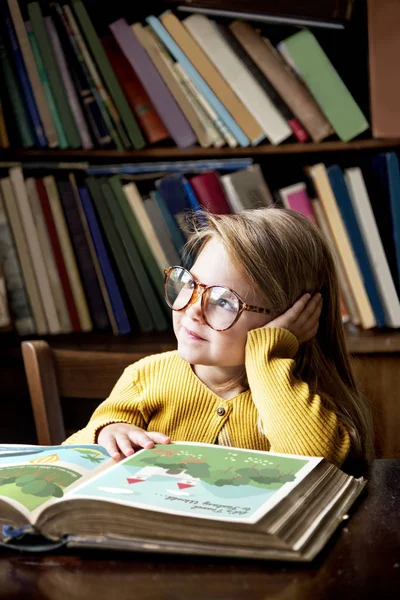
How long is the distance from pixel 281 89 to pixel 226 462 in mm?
1199

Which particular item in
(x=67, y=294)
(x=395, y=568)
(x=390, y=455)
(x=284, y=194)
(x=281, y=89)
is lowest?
(x=390, y=455)

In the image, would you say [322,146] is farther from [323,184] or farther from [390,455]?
[390,455]

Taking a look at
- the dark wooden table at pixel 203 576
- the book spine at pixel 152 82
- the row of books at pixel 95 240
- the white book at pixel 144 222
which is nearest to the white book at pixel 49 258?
the row of books at pixel 95 240

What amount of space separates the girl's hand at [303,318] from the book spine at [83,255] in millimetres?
810

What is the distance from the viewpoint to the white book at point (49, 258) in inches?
64.7

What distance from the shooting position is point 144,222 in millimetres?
1666

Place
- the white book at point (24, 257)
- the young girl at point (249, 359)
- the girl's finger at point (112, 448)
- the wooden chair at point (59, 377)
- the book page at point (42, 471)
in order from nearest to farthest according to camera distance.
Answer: the book page at point (42, 471), the girl's finger at point (112, 448), the young girl at point (249, 359), the wooden chair at point (59, 377), the white book at point (24, 257)

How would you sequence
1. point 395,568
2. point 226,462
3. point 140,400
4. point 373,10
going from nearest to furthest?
point 395,568 < point 226,462 < point 140,400 < point 373,10

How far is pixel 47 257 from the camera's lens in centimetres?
166

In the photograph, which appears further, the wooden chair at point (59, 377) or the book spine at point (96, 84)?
the book spine at point (96, 84)

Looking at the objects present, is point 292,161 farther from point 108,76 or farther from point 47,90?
point 47,90

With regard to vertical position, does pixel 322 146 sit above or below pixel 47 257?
above

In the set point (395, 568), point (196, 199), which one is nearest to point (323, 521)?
point (395, 568)

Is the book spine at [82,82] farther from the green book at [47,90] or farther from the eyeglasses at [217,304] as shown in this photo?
the eyeglasses at [217,304]
